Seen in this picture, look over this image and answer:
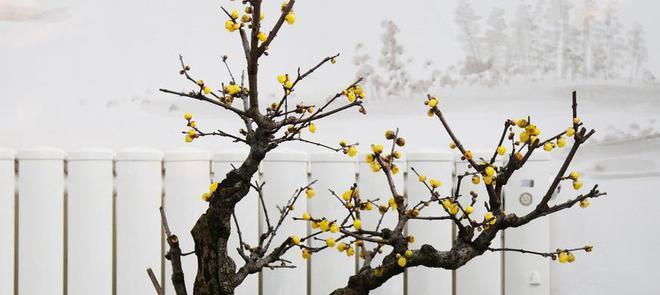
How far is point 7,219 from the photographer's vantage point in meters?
1.66

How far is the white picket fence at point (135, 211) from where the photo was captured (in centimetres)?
165

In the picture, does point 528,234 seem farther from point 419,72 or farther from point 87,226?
point 87,226

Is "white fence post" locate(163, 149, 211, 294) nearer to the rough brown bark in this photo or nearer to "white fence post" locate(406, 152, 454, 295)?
"white fence post" locate(406, 152, 454, 295)

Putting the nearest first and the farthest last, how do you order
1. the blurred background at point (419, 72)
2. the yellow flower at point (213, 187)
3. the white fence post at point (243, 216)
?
1. the yellow flower at point (213, 187)
2. the white fence post at point (243, 216)
3. the blurred background at point (419, 72)

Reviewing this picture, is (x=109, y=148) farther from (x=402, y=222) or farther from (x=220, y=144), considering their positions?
(x=402, y=222)

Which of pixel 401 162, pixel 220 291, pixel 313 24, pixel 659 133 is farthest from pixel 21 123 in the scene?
pixel 659 133

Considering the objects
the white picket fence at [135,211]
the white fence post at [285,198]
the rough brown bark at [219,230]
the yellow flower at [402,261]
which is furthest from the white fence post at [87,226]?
the yellow flower at [402,261]

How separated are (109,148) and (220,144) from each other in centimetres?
27

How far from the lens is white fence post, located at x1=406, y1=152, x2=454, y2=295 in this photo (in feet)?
5.47

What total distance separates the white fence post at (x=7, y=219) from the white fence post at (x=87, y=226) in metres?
0.13

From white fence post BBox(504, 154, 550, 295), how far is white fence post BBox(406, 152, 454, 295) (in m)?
0.14

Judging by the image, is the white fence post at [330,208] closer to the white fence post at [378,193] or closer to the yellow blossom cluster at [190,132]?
the white fence post at [378,193]

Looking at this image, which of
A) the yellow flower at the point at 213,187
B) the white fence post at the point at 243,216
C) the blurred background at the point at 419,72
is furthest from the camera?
the blurred background at the point at 419,72

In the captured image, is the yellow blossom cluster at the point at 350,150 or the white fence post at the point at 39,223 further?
the white fence post at the point at 39,223
